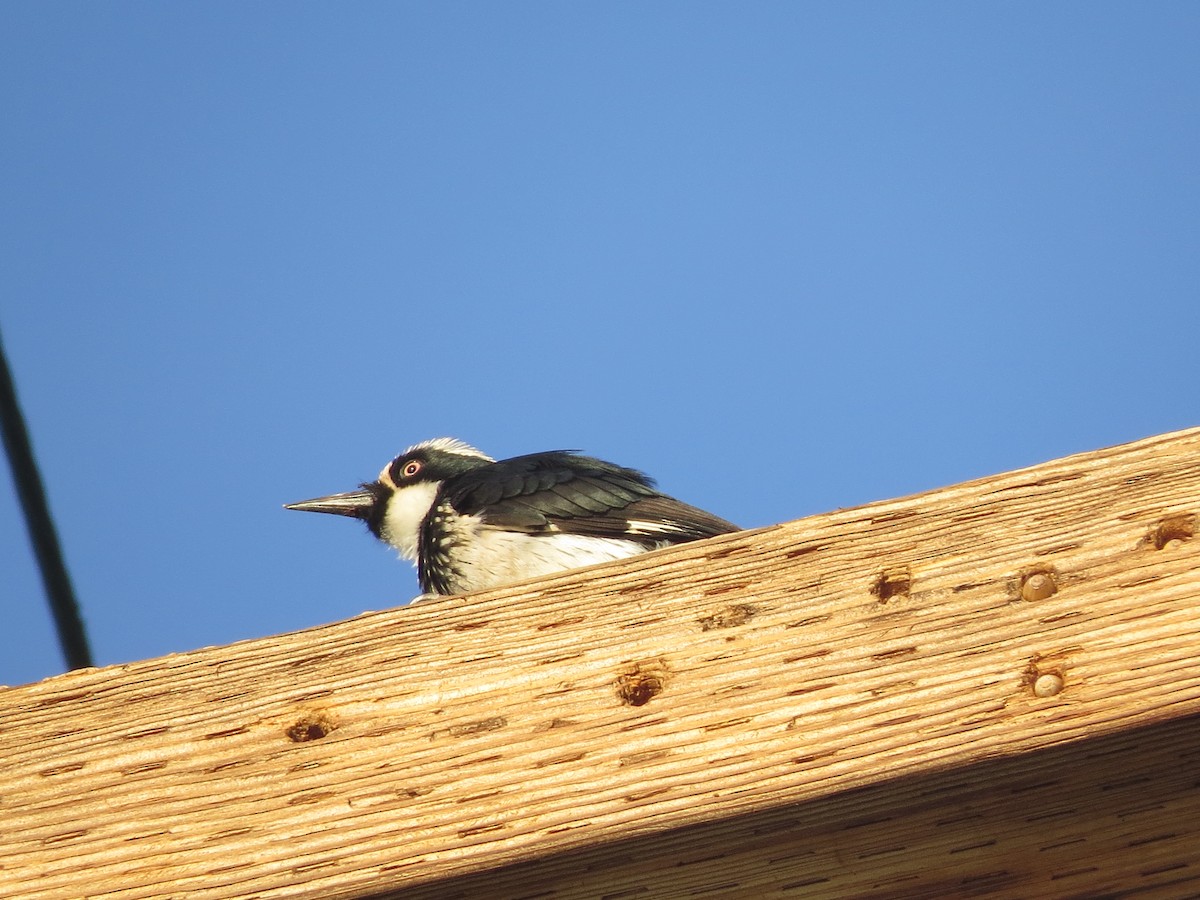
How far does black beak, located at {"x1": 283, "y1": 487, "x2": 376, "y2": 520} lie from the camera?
6.07 m

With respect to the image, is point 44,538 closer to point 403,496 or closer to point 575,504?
point 575,504

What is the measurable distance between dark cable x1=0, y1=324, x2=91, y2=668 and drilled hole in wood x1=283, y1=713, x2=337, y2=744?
1.03 meters

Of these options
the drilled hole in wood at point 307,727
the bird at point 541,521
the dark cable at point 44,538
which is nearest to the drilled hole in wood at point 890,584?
the drilled hole in wood at point 307,727

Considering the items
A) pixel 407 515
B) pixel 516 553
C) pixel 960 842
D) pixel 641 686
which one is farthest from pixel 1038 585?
pixel 407 515

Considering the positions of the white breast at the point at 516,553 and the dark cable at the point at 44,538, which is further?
the white breast at the point at 516,553

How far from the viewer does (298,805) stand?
61.9 inches

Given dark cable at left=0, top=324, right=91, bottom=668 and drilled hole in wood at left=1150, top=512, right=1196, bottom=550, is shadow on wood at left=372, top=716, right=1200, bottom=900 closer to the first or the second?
drilled hole in wood at left=1150, top=512, right=1196, bottom=550

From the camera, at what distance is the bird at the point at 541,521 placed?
491 centimetres

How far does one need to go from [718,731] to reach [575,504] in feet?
11.8

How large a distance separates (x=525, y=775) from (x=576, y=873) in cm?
14

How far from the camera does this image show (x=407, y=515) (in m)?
6.18

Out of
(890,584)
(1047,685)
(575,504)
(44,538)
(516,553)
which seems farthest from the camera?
(575,504)

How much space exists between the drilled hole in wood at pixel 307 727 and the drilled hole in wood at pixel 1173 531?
980mm

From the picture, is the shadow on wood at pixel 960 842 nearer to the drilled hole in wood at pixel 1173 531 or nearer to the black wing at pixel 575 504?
the drilled hole in wood at pixel 1173 531
